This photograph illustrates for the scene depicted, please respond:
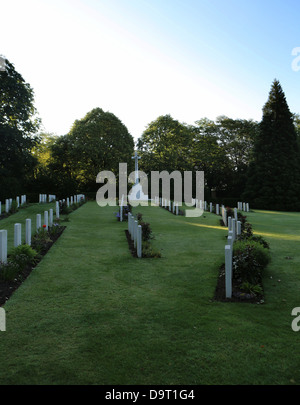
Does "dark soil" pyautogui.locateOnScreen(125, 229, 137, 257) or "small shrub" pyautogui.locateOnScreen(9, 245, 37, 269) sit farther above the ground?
"small shrub" pyautogui.locateOnScreen(9, 245, 37, 269)

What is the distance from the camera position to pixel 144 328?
4859 mm

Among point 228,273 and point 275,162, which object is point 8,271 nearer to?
point 228,273

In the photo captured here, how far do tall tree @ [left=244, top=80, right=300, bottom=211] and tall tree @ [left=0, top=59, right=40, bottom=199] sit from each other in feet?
87.4

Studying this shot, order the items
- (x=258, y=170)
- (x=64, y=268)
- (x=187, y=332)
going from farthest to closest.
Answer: (x=258, y=170)
(x=64, y=268)
(x=187, y=332)

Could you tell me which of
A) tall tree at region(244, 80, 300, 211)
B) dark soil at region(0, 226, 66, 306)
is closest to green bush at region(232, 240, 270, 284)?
dark soil at region(0, 226, 66, 306)

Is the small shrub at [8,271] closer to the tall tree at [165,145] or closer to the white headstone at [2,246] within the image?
the white headstone at [2,246]

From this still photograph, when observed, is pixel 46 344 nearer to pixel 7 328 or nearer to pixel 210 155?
pixel 7 328

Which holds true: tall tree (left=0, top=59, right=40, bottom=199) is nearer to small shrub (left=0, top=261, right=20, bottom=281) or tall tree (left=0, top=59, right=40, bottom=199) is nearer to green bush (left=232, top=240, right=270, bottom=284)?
small shrub (left=0, top=261, right=20, bottom=281)

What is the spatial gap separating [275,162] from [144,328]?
3799cm

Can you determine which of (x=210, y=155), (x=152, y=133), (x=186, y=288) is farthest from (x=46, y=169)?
(x=186, y=288)

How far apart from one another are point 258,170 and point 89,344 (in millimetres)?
38768

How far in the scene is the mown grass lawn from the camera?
3705 millimetres

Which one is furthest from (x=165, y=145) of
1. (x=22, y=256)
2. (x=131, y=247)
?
(x=22, y=256)
